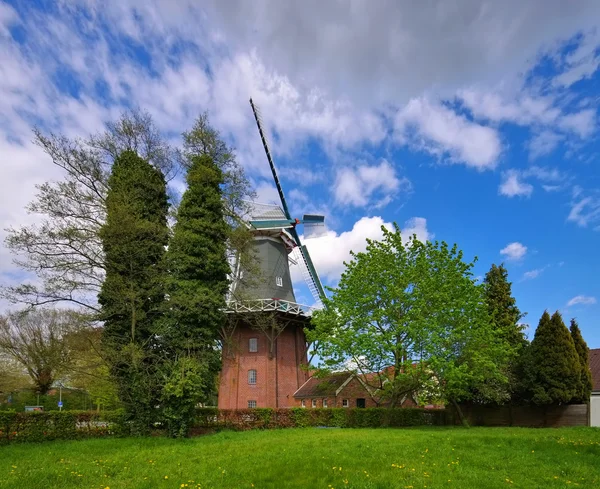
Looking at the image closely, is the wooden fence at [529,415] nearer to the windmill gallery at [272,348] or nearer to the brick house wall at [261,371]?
the windmill gallery at [272,348]

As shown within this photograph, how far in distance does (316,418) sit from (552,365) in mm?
14170

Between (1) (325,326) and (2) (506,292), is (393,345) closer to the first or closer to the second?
(1) (325,326)

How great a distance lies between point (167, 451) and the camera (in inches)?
523

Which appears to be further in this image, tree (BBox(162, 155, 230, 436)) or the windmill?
the windmill

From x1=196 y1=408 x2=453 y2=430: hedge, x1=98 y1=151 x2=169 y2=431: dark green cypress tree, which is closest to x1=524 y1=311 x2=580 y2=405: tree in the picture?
x1=196 y1=408 x2=453 y2=430: hedge

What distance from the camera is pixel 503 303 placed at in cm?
3133

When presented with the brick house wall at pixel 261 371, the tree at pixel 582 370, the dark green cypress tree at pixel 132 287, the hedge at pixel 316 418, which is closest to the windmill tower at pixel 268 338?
the brick house wall at pixel 261 371

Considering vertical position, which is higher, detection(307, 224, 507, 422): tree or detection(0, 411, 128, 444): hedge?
detection(307, 224, 507, 422): tree

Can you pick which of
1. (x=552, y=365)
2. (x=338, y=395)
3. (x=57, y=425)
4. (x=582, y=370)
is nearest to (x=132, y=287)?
(x=57, y=425)

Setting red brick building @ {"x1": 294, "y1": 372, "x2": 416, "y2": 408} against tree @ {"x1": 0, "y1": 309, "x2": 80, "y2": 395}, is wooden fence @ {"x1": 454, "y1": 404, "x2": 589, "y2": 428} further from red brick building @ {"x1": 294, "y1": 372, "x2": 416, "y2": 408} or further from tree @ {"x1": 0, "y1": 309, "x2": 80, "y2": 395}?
tree @ {"x1": 0, "y1": 309, "x2": 80, "y2": 395}

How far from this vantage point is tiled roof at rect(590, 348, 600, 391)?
28623mm

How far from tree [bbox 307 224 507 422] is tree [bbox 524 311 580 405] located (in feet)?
8.09

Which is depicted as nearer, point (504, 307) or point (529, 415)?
point (529, 415)

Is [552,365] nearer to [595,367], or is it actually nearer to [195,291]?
[595,367]
